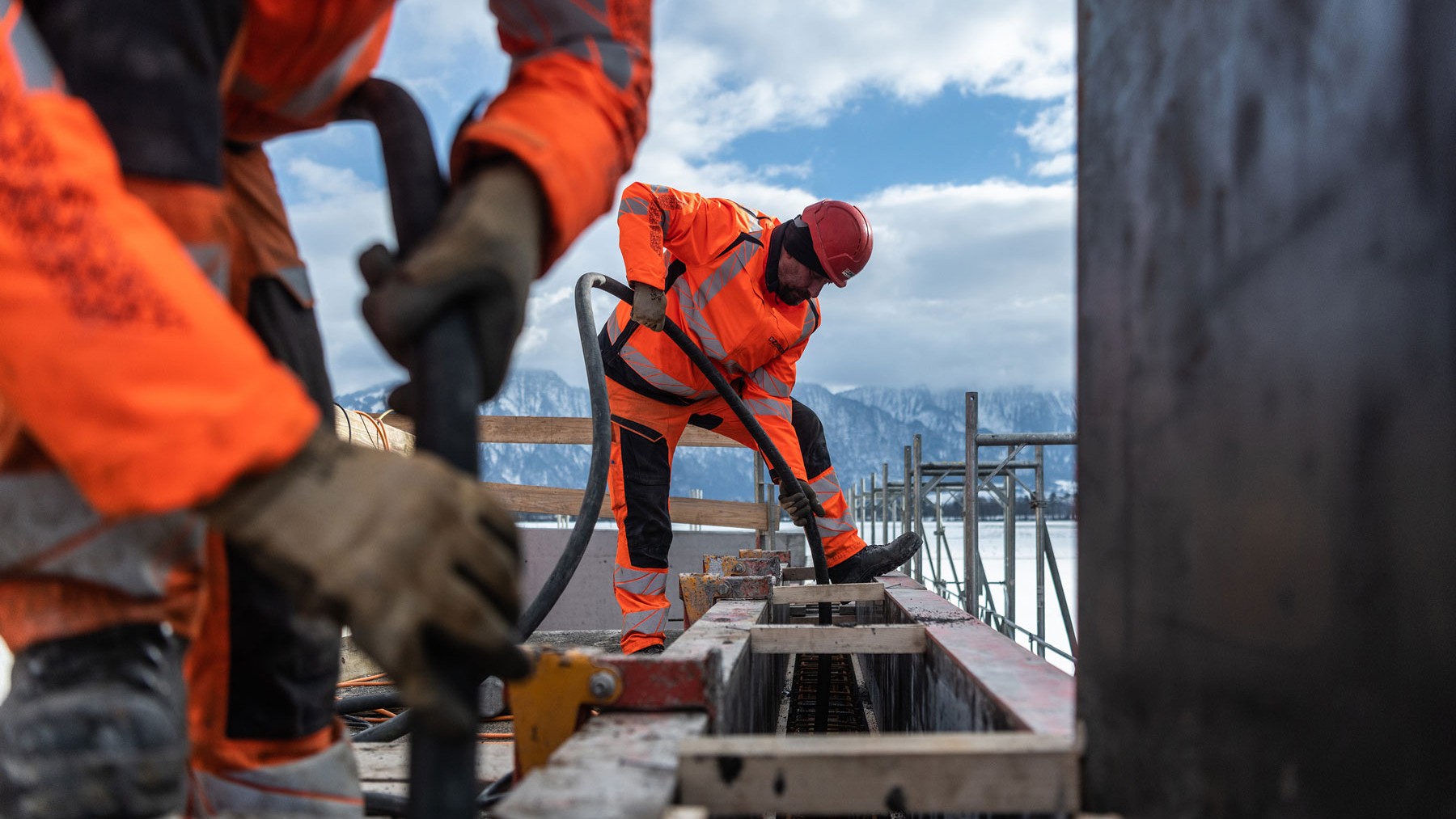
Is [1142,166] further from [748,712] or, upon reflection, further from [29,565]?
[748,712]

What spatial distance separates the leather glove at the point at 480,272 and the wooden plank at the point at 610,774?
0.43 m

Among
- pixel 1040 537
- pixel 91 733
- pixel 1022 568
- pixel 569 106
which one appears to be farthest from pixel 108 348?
pixel 1022 568

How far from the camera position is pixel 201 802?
1066 mm

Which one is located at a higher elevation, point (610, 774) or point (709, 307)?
point (709, 307)

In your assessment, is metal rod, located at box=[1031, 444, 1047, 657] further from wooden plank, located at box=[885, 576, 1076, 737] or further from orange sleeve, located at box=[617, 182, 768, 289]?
wooden plank, located at box=[885, 576, 1076, 737]

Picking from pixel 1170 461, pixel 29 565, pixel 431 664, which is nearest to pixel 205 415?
pixel 431 664

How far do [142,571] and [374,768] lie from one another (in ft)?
3.58

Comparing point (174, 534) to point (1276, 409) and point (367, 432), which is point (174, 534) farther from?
point (367, 432)

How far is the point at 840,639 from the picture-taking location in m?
1.98

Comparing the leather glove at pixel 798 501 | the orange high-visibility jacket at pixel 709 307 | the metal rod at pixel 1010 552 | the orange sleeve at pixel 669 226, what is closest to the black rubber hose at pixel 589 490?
the orange sleeve at pixel 669 226

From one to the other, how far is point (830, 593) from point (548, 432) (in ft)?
15.1

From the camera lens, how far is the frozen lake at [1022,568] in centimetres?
814

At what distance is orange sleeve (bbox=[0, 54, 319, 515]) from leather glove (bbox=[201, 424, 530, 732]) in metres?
0.04

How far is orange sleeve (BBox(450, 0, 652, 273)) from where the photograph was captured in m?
0.89
